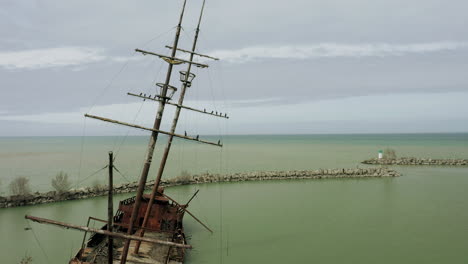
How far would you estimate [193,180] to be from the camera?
3341cm

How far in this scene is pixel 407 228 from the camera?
18.6 metres

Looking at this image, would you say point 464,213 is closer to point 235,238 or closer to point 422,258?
point 422,258

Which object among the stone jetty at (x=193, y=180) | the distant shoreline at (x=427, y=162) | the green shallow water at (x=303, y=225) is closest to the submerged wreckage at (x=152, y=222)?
the green shallow water at (x=303, y=225)

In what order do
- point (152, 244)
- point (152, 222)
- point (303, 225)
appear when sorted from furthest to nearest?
point (303, 225) → point (152, 222) → point (152, 244)

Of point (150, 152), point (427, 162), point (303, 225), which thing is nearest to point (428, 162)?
point (427, 162)

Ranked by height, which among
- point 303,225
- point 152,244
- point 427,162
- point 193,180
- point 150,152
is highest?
Result: point 150,152

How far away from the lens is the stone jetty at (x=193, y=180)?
2331 centimetres

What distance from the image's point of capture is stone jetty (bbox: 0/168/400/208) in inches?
918

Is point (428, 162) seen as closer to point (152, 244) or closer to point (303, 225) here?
point (303, 225)

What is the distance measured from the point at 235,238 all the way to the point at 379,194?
18188mm

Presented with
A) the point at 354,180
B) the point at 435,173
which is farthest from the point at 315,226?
the point at 435,173

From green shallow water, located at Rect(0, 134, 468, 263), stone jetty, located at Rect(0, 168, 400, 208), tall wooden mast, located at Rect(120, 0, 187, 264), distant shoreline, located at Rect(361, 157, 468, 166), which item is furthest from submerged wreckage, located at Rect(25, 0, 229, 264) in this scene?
distant shoreline, located at Rect(361, 157, 468, 166)

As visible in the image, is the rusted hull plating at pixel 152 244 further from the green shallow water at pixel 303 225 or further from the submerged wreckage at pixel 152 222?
the green shallow water at pixel 303 225

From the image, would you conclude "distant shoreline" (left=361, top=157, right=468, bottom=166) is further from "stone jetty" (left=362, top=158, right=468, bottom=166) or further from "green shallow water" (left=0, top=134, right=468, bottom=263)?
"green shallow water" (left=0, top=134, right=468, bottom=263)
